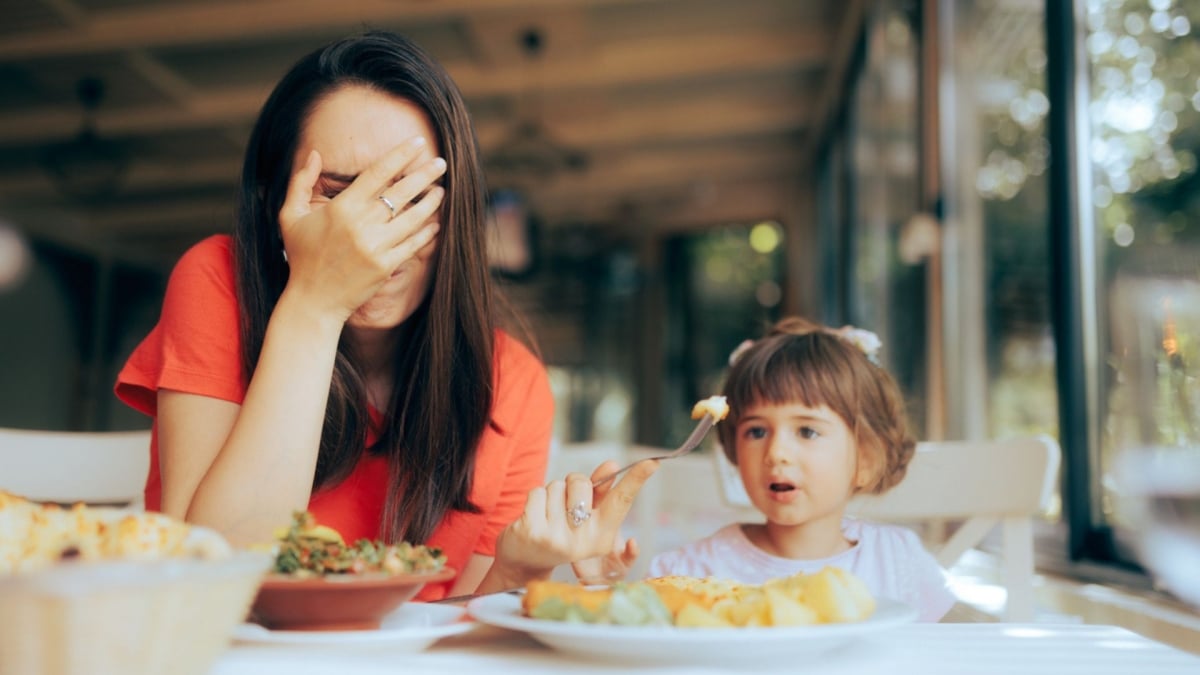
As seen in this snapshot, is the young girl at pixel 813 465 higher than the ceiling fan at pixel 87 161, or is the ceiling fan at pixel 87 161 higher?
the ceiling fan at pixel 87 161

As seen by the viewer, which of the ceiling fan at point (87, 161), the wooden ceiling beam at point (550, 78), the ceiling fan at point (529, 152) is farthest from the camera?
the wooden ceiling beam at point (550, 78)

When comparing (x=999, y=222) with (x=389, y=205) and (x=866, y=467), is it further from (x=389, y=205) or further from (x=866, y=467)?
(x=389, y=205)

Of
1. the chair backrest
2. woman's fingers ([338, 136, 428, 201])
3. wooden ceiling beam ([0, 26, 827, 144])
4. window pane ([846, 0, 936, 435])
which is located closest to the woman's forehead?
woman's fingers ([338, 136, 428, 201])

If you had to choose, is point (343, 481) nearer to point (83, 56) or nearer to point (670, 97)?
point (83, 56)

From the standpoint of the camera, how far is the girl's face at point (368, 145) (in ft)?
3.51

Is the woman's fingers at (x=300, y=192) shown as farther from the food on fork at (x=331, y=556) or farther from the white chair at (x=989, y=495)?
the white chair at (x=989, y=495)

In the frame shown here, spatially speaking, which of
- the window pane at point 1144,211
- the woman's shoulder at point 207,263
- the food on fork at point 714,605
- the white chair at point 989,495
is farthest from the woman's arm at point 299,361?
the window pane at point 1144,211

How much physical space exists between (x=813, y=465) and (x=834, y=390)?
12cm

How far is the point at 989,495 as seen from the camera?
1441 mm

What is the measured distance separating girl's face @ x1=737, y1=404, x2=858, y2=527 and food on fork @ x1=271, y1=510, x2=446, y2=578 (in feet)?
2.53

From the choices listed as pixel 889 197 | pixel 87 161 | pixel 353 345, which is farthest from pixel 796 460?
pixel 87 161

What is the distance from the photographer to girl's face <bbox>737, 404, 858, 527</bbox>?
132cm

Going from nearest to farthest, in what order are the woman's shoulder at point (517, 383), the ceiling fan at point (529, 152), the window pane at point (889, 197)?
the woman's shoulder at point (517, 383), the window pane at point (889, 197), the ceiling fan at point (529, 152)

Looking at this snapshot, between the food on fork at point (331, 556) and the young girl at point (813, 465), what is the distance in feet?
2.56
